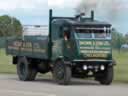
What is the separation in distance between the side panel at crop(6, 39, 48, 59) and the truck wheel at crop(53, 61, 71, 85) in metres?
0.95

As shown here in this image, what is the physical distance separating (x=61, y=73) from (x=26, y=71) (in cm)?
292

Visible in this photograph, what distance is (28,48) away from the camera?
24750 mm

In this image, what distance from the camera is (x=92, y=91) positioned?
18906mm

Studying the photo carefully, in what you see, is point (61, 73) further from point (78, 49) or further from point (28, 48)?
point (28, 48)

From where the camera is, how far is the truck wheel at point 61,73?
21.8m

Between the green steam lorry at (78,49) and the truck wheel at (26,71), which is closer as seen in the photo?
the green steam lorry at (78,49)

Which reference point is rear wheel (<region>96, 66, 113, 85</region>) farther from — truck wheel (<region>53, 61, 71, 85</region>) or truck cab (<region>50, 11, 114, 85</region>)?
truck wheel (<region>53, 61, 71, 85</region>)

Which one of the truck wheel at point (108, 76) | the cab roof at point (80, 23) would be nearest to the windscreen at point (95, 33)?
the cab roof at point (80, 23)

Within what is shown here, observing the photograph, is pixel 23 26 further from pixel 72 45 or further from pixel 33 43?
pixel 72 45

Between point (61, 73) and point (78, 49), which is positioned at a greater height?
point (78, 49)

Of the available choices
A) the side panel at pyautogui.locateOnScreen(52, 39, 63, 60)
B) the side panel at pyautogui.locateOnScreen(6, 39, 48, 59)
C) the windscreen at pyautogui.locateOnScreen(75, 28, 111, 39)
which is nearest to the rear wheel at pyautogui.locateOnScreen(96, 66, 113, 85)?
the windscreen at pyautogui.locateOnScreen(75, 28, 111, 39)

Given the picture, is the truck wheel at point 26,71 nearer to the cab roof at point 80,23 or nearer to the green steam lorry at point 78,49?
the green steam lorry at point 78,49

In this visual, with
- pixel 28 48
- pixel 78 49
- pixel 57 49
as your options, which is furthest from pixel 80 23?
pixel 28 48

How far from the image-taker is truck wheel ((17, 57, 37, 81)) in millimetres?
24578
